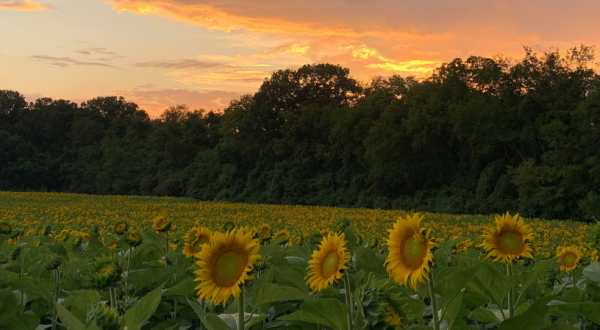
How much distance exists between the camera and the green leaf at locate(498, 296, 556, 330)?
1.23 metres

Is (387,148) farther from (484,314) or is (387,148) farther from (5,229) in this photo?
(484,314)

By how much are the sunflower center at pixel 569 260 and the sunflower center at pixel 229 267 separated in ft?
6.02

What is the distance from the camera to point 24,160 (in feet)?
192

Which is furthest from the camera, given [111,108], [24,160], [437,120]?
[111,108]

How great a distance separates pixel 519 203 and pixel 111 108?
210 ft

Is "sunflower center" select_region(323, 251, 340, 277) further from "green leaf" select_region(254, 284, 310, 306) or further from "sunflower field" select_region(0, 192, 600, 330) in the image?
"green leaf" select_region(254, 284, 310, 306)

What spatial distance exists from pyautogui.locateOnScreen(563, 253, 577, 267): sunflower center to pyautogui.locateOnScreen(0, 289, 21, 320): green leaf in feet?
7.80

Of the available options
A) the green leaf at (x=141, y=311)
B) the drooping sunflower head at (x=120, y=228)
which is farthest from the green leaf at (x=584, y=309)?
the drooping sunflower head at (x=120, y=228)

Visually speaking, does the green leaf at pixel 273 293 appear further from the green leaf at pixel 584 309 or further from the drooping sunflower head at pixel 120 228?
the drooping sunflower head at pixel 120 228

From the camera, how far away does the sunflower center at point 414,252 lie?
1472 mm

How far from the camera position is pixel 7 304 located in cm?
194

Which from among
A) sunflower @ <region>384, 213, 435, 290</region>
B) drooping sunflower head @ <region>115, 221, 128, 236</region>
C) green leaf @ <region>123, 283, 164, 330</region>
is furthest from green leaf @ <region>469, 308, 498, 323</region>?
drooping sunflower head @ <region>115, 221, 128, 236</region>

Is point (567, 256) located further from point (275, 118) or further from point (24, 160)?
point (24, 160)

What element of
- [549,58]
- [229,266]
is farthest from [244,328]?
[549,58]
